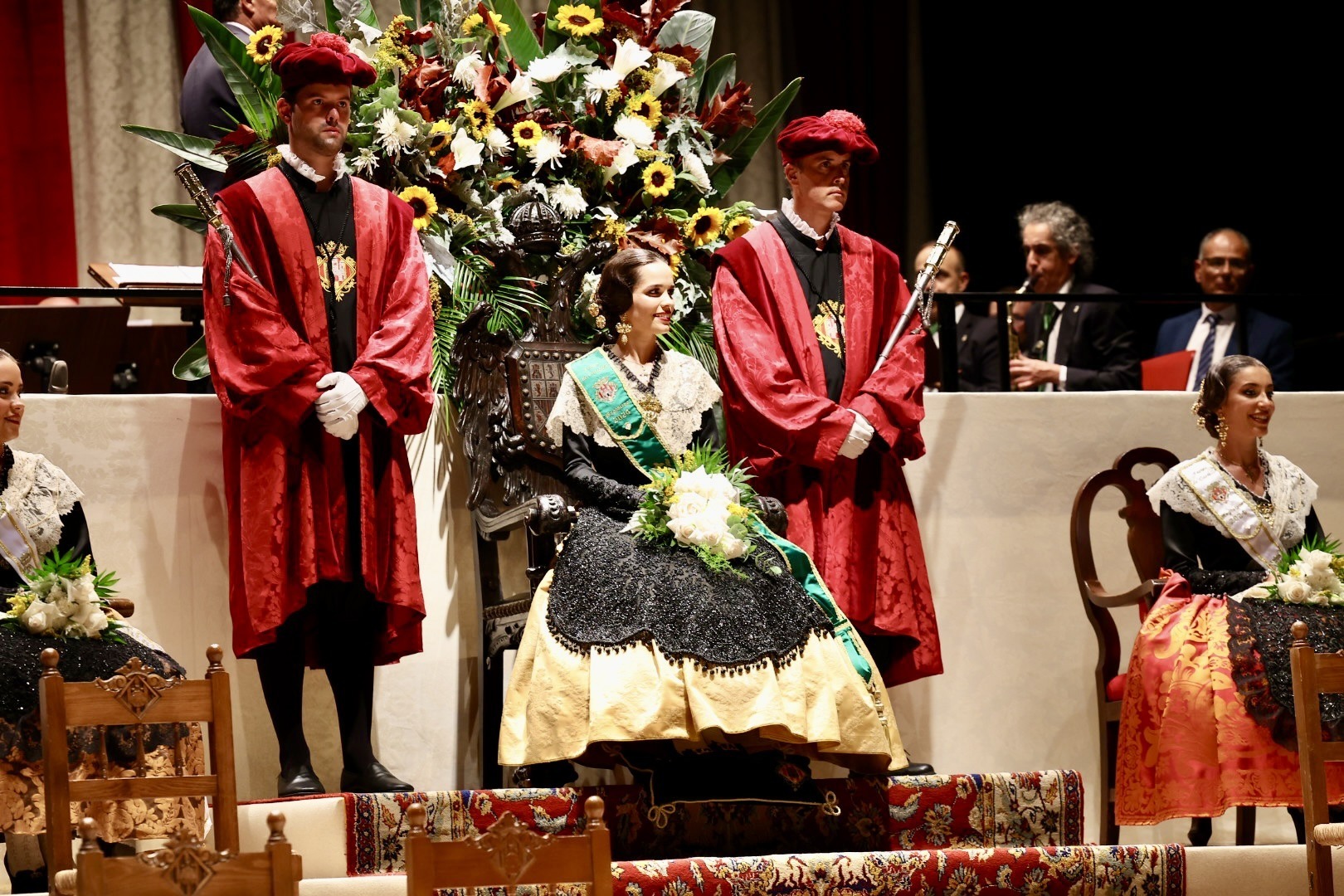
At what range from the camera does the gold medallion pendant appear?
478cm

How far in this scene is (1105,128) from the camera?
7.77 m

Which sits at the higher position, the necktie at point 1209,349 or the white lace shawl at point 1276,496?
the necktie at point 1209,349

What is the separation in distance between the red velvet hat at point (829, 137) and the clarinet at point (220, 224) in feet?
4.78

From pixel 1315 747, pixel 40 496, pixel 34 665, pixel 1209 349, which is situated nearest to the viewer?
pixel 1315 747

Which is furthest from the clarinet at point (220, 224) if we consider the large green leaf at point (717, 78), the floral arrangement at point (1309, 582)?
the floral arrangement at point (1309, 582)

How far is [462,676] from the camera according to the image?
17.6 ft

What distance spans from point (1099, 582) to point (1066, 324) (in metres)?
1.09

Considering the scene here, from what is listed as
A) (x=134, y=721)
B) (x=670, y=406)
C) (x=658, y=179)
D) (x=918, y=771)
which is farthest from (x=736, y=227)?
(x=134, y=721)

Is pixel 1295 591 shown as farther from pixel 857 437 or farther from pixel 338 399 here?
pixel 338 399

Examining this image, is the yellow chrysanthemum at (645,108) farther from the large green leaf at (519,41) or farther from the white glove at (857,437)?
the white glove at (857,437)

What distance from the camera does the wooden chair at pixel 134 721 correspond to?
3588 mm

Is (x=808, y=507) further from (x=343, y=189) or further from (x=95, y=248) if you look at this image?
(x=95, y=248)

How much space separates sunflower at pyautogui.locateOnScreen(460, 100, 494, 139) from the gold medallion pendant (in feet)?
2.64

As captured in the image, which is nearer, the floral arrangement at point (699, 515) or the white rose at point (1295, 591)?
the floral arrangement at point (699, 515)
